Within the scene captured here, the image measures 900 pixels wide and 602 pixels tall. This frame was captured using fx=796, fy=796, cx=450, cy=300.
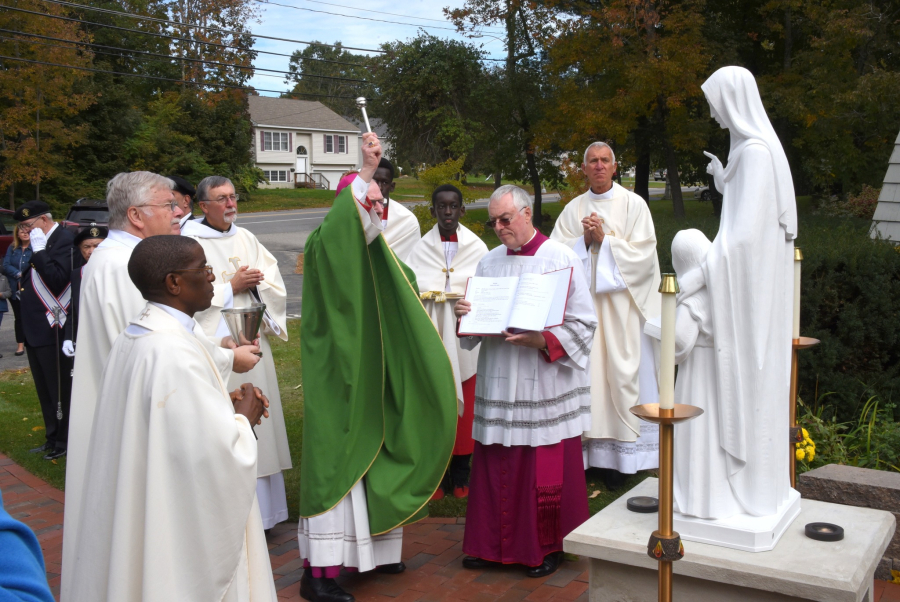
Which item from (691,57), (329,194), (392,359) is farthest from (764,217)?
(329,194)

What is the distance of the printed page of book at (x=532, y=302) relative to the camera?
413 cm

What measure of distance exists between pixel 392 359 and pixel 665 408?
91.5 inches

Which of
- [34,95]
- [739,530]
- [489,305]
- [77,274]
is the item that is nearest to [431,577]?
[489,305]

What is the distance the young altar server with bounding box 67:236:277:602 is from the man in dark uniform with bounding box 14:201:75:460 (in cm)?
498

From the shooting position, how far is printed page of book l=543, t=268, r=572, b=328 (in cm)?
422

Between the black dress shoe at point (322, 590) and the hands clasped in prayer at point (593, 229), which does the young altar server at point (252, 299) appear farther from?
the hands clasped in prayer at point (593, 229)

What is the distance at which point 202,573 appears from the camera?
2.56 m

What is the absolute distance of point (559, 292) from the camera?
426 cm

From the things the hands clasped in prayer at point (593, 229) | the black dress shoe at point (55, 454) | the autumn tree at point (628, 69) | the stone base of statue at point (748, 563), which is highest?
the autumn tree at point (628, 69)

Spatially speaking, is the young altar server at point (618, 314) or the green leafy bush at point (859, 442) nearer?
the green leafy bush at point (859, 442)

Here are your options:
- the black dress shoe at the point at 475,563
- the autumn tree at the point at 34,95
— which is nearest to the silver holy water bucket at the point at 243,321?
the black dress shoe at the point at 475,563

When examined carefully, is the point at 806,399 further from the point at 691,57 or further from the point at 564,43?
the point at 564,43

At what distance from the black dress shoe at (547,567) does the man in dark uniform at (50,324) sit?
15.4 feet

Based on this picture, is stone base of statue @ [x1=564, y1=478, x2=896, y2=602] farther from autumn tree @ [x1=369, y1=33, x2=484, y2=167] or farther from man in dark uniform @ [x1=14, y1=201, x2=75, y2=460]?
autumn tree @ [x1=369, y1=33, x2=484, y2=167]
